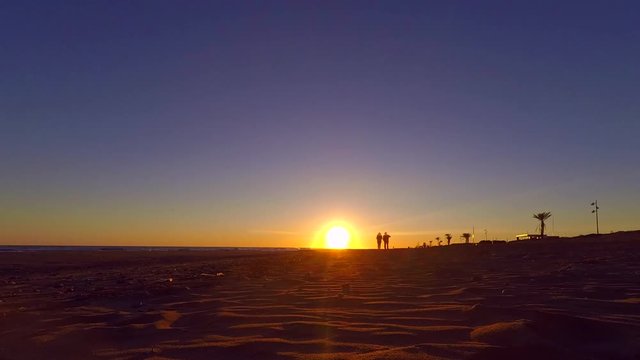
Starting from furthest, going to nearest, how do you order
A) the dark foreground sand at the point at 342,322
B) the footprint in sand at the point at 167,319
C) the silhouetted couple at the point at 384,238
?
the silhouetted couple at the point at 384,238 → the footprint in sand at the point at 167,319 → the dark foreground sand at the point at 342,322

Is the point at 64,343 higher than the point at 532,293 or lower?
lower

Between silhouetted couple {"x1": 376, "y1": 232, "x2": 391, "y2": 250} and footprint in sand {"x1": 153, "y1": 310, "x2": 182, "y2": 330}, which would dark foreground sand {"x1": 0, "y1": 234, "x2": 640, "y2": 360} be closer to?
footprint in sand {"x1": 153, "y1": 310, "x2": 182, "y2": 330}

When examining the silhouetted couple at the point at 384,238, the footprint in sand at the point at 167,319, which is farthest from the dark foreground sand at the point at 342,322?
the silhouetted couple at the point at 384,238

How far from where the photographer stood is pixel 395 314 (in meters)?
5.38

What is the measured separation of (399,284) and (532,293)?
2.34 meters

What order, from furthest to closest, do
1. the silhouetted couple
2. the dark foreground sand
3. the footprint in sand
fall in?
the silhouetted couple → the footprint in sand → the dark foreground sand

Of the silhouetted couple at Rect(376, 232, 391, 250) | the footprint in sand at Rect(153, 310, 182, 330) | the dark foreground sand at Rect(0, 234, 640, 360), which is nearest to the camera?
the dark foreground sand at Rect(0, 234, 640, 360)

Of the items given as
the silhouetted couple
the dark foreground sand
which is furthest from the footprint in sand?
the silhouetted couple

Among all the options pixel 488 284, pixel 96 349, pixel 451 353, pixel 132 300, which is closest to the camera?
pixel 451 353

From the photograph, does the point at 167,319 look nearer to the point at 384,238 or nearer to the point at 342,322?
the point at 342,322

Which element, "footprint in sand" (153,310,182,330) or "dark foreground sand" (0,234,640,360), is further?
"footprint in sand" (153,310,182,330)

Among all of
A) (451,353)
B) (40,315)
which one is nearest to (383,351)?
(451,353)

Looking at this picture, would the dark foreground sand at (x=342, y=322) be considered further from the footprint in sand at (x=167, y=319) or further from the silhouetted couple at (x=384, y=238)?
the silhouetted couple at (x=384, y=238)

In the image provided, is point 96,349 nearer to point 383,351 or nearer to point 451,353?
point 383,351
